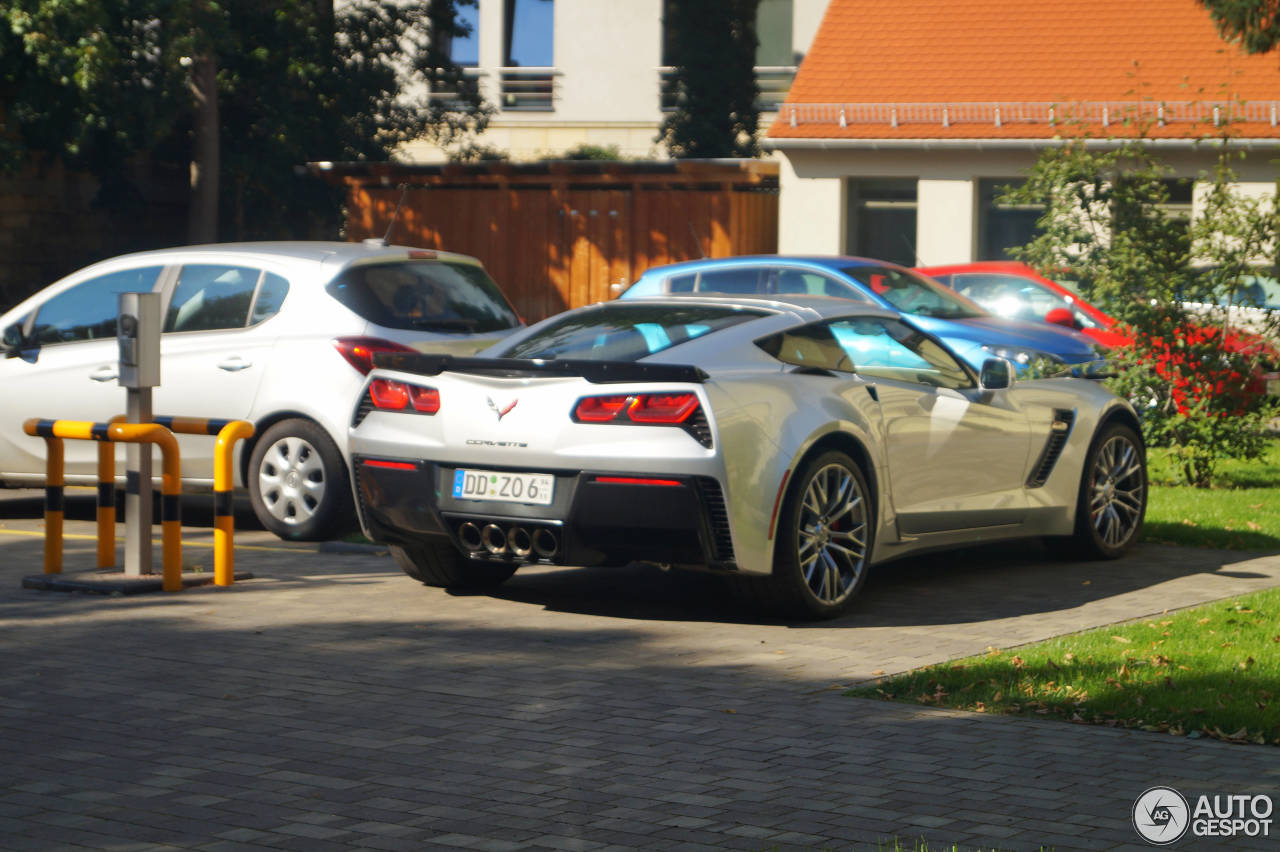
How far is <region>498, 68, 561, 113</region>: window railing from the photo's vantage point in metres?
39.7

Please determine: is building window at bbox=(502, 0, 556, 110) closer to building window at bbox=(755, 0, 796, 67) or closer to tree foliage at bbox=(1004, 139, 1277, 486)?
building window at bbox=(755, 0, 796, 67)

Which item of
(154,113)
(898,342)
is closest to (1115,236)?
(898,342)

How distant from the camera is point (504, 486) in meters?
7.48

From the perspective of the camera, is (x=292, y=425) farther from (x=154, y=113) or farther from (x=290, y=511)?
(x=154, y=113)

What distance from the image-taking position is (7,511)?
1195 cm

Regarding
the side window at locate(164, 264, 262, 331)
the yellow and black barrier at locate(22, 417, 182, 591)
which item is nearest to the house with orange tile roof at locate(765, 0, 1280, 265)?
the side window at locate(164, 264, 262, 331)

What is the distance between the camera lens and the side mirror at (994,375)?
355 inches

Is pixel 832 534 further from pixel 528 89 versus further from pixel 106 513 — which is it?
pixel 528 89

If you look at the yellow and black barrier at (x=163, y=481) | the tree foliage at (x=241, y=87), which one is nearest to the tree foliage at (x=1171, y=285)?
the yellow and black barrier at (x=163, y=481)

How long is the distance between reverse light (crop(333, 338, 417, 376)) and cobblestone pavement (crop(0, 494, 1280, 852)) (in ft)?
5.41

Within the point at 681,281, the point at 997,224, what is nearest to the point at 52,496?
→ the point at 681,281

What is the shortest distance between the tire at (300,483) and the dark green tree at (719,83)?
27.7 m

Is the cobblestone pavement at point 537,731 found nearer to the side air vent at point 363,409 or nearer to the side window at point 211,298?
the side air vent at point 363,409

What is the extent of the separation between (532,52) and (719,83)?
4.85 metres
